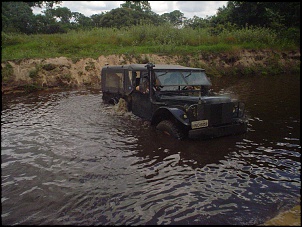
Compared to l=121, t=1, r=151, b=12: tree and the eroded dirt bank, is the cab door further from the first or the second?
l=121, t=1, r=151, b=12: tree

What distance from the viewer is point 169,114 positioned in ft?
20.8

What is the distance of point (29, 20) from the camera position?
2458cm

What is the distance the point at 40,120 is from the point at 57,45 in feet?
36.7

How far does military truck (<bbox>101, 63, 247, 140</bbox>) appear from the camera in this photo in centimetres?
589

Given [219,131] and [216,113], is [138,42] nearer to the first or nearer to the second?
[216,113]

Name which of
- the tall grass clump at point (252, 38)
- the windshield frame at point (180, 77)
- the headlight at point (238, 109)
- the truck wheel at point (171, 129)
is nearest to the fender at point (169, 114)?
the truck wheel at point (171, 129)

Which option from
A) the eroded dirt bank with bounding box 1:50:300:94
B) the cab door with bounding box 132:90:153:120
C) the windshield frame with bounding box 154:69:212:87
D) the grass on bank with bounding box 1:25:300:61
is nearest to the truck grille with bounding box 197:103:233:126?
the windshield frame with bounding box 154:69:212:87

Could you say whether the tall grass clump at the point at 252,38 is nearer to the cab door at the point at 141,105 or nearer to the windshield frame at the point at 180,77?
the windshield frame at the point at 180,77

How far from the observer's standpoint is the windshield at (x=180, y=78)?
6.96 metres

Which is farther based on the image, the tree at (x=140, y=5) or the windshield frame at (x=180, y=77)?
the tree at (x=140, y=5)

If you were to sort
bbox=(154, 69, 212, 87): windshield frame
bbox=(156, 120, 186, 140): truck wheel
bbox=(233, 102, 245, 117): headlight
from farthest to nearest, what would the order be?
bbox=(154, 69, 212, 87): windshield frame < bbox=(233, 102, 245, 117): headlight < bbox=(156, 120, 186, 140): truck wheel

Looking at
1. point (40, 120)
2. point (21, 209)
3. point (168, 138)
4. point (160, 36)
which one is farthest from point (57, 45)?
point (21, 209)

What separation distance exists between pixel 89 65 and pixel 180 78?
10263 mm

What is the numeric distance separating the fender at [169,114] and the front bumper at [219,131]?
263 mm
